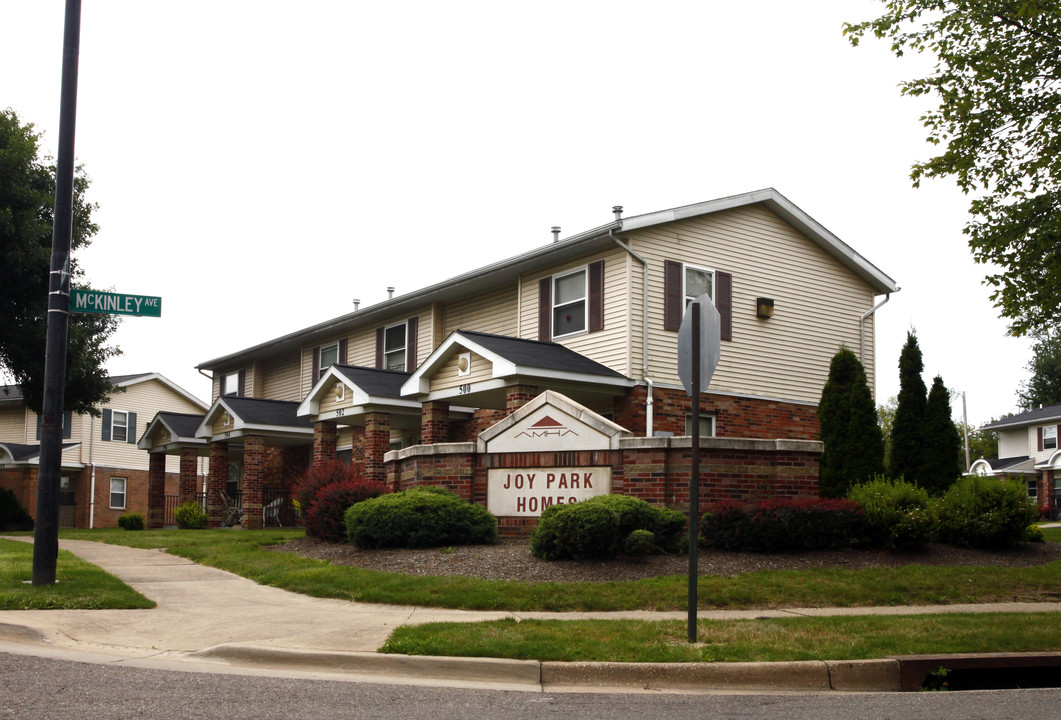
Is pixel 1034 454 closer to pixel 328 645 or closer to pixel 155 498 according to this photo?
pixel 155 498

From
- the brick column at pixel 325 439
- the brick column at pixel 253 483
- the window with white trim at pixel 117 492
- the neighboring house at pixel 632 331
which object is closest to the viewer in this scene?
the neighboring house at pixel 632 331

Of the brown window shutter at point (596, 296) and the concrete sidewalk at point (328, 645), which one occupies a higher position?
the brown window shutter at point (596, 296)

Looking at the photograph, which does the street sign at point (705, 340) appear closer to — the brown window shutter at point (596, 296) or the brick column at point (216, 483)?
the brown window shutter at point (596, 296)

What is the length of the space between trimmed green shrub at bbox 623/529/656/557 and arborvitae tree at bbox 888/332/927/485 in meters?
8.56

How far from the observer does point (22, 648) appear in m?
7.94

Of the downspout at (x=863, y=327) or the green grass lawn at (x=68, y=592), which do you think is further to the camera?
the downspout at (x=863, y=327)

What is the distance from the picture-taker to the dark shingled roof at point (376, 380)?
74.7 ft

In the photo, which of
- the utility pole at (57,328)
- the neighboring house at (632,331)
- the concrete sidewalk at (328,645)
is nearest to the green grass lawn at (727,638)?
the concrete sidewalk at (328,645)

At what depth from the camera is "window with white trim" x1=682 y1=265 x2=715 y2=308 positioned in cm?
2059

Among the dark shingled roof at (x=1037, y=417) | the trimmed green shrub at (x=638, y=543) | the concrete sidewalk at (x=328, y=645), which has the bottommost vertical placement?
the concrete sidewalk at (x=328, y=645)

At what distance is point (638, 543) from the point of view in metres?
11.8

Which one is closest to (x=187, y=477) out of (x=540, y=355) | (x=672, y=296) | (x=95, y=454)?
(x=95, y=454)

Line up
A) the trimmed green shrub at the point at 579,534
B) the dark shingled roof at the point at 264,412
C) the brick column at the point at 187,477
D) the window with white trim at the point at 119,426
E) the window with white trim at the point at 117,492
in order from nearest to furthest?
the trimmed green shrub at the point at 579,534 < the dark shingled roof at the point at 264,412 < the brick column at the point at 187,477 < the window with white trim at the point at 117,492 < the window with white trim at the point at 119,426

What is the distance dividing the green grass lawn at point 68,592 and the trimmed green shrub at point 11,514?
22.1 metres
